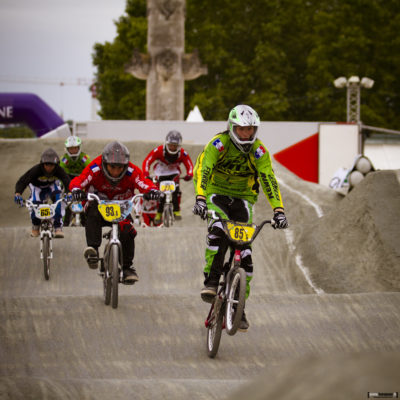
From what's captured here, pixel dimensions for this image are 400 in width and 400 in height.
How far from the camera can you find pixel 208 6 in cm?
4941

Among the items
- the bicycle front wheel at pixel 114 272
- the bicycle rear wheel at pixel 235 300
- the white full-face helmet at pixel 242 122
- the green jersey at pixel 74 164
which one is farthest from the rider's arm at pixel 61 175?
the bicycle rear wheel at pixel 235 300

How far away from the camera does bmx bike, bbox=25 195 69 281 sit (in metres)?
11.3

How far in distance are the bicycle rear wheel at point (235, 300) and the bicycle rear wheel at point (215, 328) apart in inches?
2.8

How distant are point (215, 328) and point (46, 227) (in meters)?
5.21

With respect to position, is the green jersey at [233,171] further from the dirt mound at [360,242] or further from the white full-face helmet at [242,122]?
the dirt mound at [360,242]

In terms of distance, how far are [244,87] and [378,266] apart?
3806cm

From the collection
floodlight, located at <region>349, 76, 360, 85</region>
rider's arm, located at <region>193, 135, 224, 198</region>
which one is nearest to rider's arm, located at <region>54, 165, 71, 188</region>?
rider's arm, located at <region>193, 135, 224, 198</region>

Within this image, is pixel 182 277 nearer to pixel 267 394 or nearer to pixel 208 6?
pixel 267 394

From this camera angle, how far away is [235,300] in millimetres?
6820

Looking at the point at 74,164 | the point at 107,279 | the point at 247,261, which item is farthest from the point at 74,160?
the point at 247,261

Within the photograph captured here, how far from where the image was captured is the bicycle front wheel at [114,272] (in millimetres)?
8680

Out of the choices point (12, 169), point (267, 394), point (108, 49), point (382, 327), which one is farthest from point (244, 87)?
point (267, 394)

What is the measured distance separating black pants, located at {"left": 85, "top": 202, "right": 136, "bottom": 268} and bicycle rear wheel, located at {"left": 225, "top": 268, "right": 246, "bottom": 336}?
2.61m

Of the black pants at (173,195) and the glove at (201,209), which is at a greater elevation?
the glove at (201,209)
